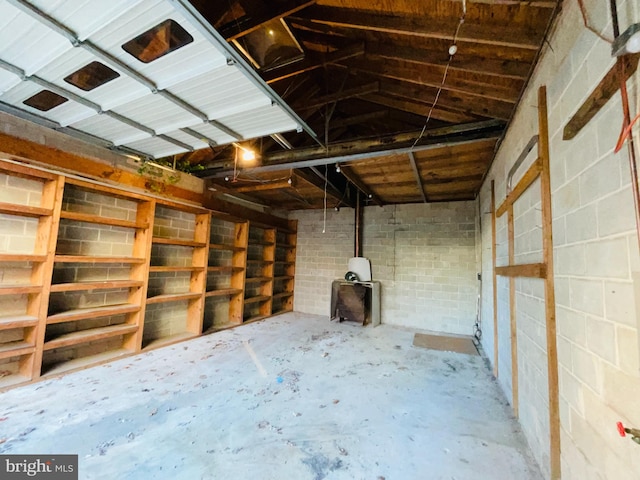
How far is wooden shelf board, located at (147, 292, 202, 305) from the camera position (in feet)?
11.7

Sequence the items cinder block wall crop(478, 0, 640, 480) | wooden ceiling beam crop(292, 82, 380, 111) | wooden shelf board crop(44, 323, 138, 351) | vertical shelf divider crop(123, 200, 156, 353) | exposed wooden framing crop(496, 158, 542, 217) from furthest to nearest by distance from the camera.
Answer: vertical shelf divider crop(123, 200, 156, 353)
wooden shelf board crop(44, 323, 138, 351)
wooden ceiling beam crop(292, 82, 380, 111)
exposed wooden framing crop(496, 158, 542, 217)
cinder block wall crop(478, 0, 640, 480)

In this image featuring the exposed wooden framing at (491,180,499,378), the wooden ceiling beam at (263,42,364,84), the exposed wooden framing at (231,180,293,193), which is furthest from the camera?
the exposed wooden framing at (231,180,293,193)

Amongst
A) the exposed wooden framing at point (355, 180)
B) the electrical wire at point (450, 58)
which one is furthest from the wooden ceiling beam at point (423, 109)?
the exposed wooden framing at point (355, 180)

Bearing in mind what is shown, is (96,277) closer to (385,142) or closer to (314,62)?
(314,62)

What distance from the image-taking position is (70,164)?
2.77 metres

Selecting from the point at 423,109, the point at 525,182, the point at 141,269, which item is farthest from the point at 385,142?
the point at 141,269

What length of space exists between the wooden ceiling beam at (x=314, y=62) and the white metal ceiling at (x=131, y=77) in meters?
0.54

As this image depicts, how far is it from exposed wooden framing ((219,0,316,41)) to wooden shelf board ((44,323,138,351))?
129 inches

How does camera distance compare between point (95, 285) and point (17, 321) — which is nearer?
point (17, 321)

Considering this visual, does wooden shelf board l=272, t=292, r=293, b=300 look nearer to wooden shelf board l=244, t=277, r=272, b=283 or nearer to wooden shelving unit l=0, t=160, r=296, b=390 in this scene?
wooden shelf board l=244, t=277, r=272, b=283

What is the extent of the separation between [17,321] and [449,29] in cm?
417

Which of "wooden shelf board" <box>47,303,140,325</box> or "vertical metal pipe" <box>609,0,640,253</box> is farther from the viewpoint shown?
"wooden shelf board" <box>47,303,140,325</box>

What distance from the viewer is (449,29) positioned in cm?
163
